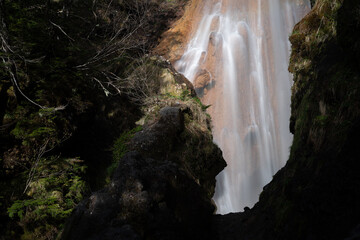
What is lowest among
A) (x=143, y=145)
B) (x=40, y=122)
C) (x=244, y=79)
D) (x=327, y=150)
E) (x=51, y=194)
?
(x=327, y=150)

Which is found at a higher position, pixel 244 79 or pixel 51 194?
pixel 244 79

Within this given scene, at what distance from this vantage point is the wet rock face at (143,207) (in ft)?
10.1

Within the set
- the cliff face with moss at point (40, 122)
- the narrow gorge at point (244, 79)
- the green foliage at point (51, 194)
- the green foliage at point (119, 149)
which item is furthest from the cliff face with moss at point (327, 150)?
the narrow gorge at point (244, 79)

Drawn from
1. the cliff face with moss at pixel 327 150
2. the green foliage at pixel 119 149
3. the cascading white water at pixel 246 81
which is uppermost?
the cascading white water at pixel 246 81

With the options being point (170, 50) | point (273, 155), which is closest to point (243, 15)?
point (170, 50)

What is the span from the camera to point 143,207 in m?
3.32

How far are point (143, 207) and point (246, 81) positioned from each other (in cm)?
2064

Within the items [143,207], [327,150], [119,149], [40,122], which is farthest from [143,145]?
[327,150]

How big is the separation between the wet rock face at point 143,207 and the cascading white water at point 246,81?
49.3 feet

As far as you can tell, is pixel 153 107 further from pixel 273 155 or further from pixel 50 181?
pixel 273 155

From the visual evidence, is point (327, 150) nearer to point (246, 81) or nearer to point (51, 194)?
point (51, 194)

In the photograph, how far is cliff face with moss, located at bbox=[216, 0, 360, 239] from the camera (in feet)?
7.99

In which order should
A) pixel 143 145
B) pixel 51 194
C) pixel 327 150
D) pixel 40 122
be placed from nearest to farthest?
pixel 327 150 < pixel 51 194 < pixel 40 122 < pixel 143 145

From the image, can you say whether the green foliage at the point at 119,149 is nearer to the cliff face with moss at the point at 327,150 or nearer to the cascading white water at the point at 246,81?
the cliff face with moss at the point at 327,150
